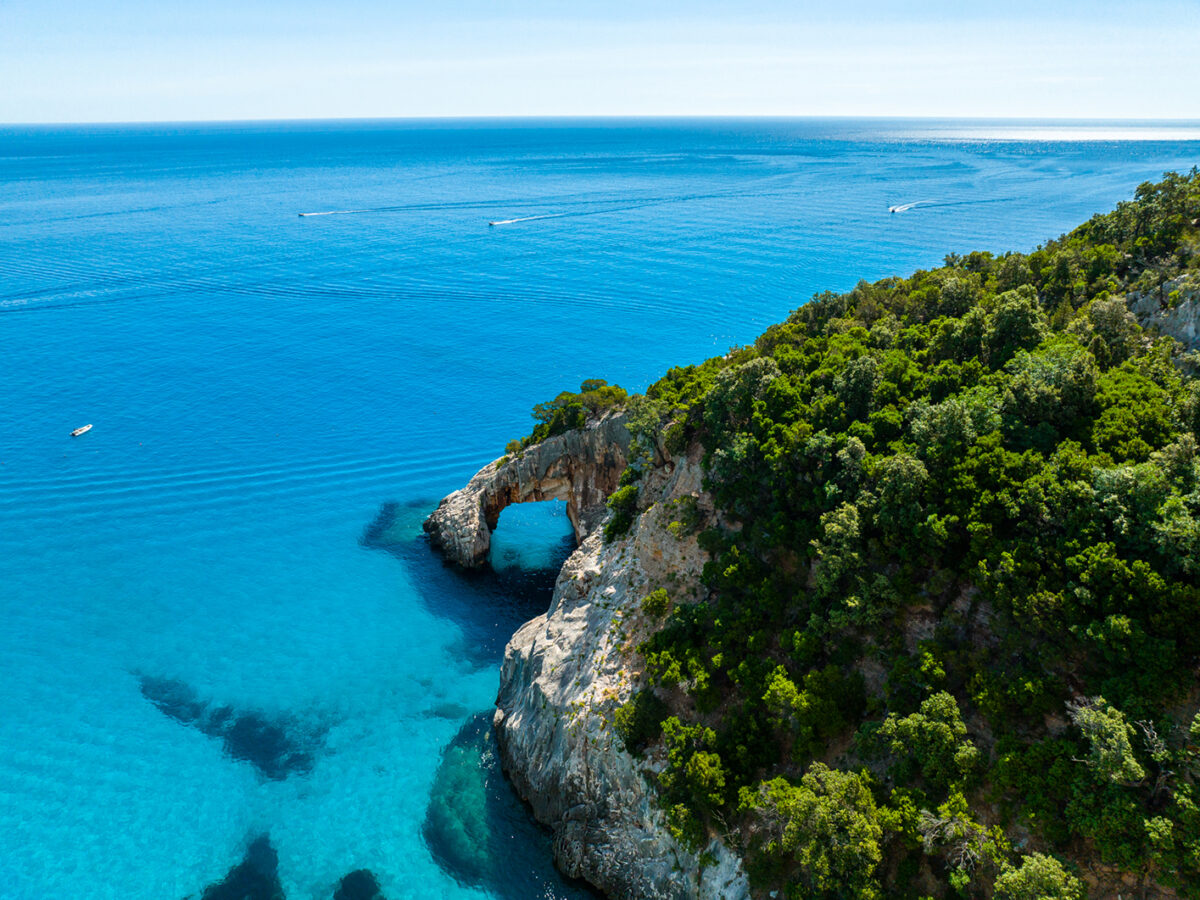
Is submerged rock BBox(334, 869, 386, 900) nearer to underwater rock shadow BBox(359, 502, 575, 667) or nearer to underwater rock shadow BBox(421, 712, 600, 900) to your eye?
underwater rock shadow BBox(421, 712, 600, 900)

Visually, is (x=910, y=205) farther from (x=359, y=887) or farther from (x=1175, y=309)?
(x=359, y=887)

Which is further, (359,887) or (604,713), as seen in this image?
(604,713)

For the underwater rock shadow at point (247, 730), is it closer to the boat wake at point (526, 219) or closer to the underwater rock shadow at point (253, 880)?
the underwater rock shadow at point (253, 880)

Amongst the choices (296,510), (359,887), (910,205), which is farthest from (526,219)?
(359,887)

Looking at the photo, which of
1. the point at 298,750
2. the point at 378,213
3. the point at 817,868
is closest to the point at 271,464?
the point at 298,750

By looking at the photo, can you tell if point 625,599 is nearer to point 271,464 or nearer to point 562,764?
point 562,764

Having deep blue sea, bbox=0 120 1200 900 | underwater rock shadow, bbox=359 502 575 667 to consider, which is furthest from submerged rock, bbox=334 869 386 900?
underwater rock shadow, bbox=359 502 575 667

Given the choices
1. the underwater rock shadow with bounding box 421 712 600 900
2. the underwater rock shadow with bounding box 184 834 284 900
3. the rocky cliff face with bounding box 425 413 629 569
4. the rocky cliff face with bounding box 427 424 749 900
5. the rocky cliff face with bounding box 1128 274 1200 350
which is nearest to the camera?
the rocky cliff face with bounding box 427 424 749 900
